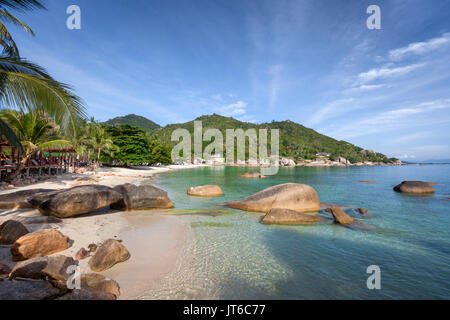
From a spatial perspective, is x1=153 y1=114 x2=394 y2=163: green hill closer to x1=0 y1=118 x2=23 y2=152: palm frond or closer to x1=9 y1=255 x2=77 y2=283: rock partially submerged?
x1=0 y1=118 x2=23 y2=152: palm frond

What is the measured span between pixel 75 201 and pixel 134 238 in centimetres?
416

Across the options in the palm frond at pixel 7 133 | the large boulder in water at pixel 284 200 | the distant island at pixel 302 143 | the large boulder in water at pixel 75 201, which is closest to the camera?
the palm frond at pixel 7 133

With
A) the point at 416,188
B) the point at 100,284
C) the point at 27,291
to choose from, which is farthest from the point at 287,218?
the point at 416,188

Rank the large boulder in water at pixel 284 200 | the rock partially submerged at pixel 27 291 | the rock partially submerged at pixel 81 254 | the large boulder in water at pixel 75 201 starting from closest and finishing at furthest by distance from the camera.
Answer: the rock partially submerged at pixel 27 291 < the rock partially submerged at pixel 81 254 < the large boulder in water at pixel 75 201 < the large boulder in water at pixel 284 200

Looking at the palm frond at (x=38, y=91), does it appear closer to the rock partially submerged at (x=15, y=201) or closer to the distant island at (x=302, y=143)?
→ the rock partially submerged at (x=15, y=201)

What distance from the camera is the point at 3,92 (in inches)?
191

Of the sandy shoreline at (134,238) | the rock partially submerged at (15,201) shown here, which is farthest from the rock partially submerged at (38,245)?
the rock partially submerged at (15,201)

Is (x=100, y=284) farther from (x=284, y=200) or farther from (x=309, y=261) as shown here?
(x=284, y=200)

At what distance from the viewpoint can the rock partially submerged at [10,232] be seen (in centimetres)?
565

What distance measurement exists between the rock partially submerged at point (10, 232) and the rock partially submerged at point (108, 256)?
9.51 feet

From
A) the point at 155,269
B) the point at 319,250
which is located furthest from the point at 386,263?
the point at 155,269

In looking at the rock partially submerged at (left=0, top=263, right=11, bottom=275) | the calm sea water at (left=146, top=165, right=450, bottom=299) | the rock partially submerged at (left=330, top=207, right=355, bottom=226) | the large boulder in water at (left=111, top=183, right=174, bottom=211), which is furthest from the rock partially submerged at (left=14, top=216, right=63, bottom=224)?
the rock partially submerged at (left=330, top=207, right=355, bottom=226)
